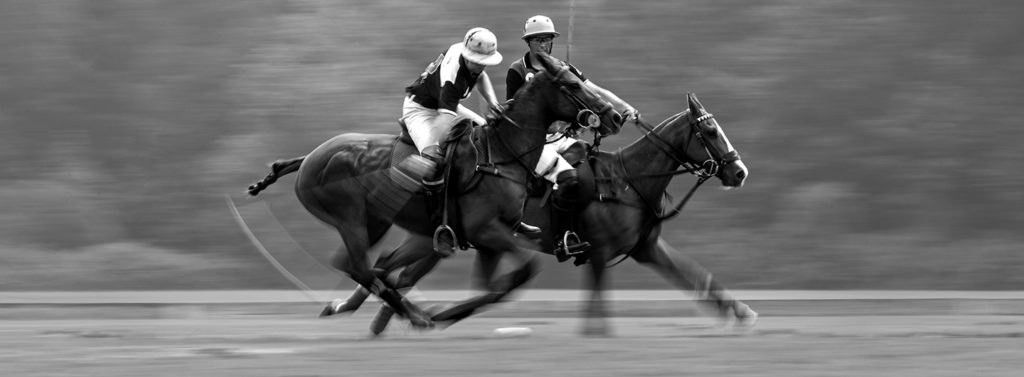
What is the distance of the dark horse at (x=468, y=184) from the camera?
12047mm

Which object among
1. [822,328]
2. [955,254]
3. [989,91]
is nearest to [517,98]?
[822,328]

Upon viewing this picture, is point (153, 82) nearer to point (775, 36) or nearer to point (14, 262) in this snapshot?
point (14, 262)

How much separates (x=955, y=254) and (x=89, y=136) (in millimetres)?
13863

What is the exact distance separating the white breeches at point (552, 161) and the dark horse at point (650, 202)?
0.38 meters

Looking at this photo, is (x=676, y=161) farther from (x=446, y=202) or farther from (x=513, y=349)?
(x=513, y=349)

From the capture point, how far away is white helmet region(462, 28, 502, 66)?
1230 centimetres

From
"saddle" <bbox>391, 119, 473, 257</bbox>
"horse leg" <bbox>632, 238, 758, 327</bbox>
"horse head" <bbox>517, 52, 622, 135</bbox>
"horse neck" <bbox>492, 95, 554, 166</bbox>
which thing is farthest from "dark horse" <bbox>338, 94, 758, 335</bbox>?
"horse head" <bbox>517, 52, 622, 135</bbox>

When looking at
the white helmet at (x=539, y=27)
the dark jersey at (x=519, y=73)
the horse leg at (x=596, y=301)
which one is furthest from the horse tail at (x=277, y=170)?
the horse leg at (x=596, y=301)

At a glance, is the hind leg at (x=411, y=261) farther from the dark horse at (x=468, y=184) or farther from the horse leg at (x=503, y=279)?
the horse leg at (x=503, y=279)

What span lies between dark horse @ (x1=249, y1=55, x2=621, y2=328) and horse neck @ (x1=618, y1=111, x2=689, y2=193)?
1.47 metres

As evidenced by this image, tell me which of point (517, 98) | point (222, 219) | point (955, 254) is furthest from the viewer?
point (222, 219)

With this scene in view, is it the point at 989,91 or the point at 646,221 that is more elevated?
the point at 646,221

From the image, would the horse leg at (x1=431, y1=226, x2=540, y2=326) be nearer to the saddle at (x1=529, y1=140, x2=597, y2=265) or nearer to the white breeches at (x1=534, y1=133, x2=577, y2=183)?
the white breeches at (x1=534, y1=133, x2=577, y2=183)

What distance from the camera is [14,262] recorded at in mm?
21359
